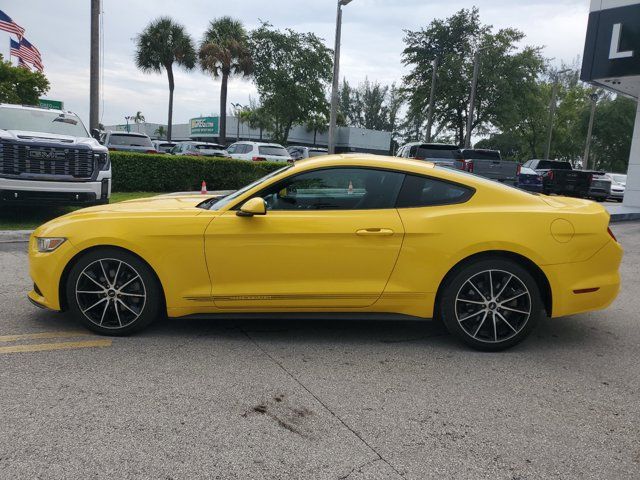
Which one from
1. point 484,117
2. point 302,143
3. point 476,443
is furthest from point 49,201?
point 302,143

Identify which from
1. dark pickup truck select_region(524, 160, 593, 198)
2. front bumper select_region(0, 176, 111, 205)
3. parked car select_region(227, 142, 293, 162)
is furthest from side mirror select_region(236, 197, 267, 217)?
dark pickup truck select_region(524, 160, 593, 198)

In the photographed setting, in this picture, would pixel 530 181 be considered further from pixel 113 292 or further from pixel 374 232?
pixel 113 292

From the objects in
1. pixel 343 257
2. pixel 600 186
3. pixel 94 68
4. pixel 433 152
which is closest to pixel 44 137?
pixel 343 257

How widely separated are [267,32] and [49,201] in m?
31.9

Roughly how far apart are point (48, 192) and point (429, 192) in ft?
23.0

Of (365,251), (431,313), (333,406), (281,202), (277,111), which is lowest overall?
(333,406)

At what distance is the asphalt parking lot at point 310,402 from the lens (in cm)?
258

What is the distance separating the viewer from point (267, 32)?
37.3 m

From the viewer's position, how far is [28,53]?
2894cm

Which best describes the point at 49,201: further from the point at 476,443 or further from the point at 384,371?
the point at 476,443

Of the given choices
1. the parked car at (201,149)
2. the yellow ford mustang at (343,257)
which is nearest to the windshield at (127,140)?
the parked car at (201,149)

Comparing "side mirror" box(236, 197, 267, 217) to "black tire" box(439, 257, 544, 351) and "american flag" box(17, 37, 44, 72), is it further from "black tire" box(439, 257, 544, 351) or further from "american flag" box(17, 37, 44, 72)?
"american flag" box(17, 37, 44, 72)

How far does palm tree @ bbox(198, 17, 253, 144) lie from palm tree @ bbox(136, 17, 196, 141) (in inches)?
103

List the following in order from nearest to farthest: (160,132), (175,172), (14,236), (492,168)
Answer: (14,236), (175,172), (492,168), (160,132)
